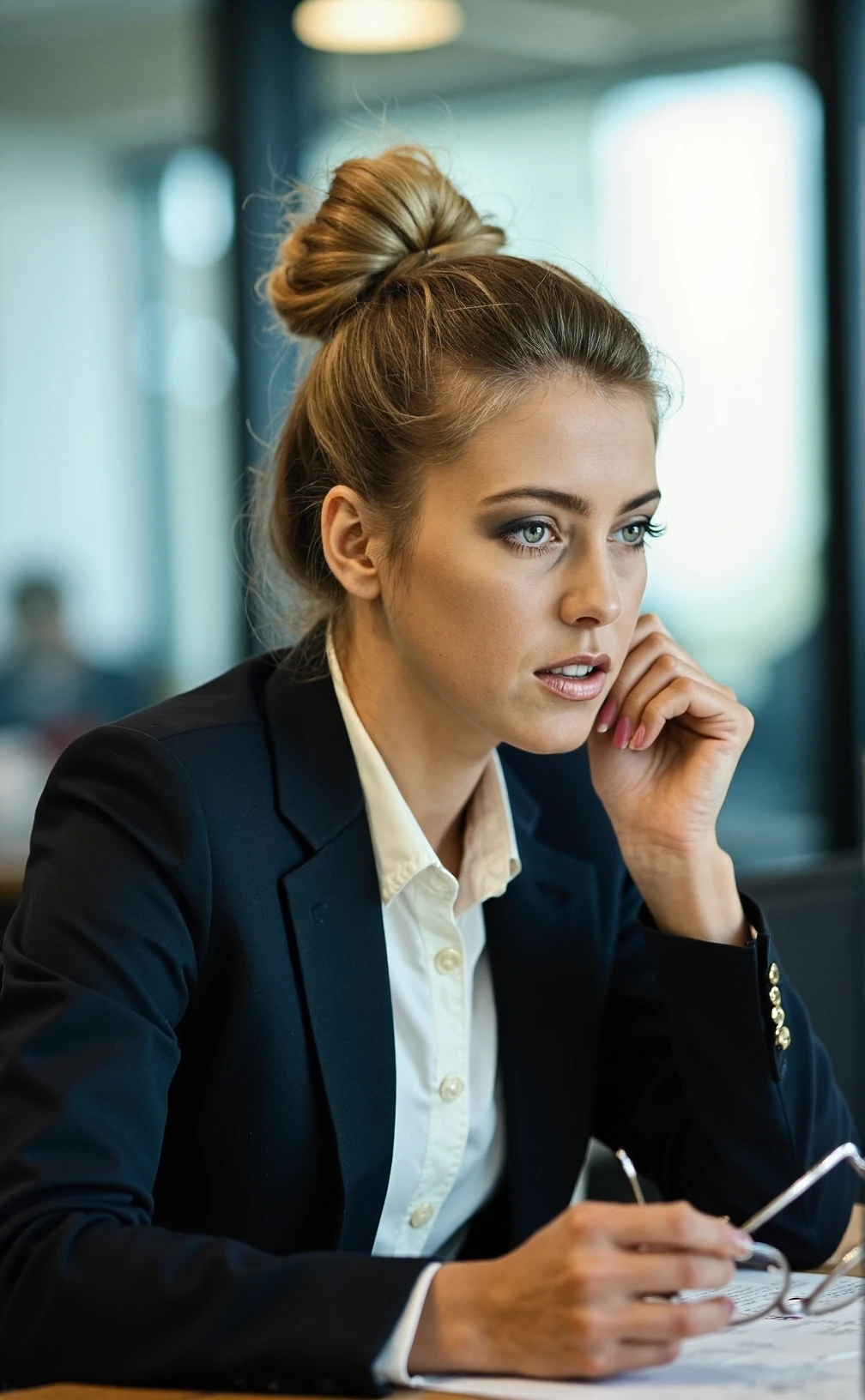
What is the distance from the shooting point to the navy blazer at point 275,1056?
1.04 metres

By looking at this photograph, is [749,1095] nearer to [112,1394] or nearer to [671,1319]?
[671,1319]

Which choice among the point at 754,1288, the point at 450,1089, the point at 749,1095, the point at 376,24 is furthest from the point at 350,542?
the point at 376,24

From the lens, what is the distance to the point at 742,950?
4.67 feet

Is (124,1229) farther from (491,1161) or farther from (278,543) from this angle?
(278,543)

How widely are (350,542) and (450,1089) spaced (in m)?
0.50

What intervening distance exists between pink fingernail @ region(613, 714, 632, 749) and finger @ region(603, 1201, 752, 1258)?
2.14 feet

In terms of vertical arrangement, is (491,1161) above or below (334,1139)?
below

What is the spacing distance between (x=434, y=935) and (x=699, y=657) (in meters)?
3.09

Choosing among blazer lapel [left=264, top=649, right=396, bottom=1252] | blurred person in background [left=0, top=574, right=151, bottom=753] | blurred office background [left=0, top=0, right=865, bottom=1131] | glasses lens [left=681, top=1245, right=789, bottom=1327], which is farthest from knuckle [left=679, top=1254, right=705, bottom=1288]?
blurred person in background [left=0, top=574, right=151, bottom=753]

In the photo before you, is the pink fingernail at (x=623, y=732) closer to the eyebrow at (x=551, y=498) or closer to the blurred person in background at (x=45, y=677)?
the eyebrow at (x=551, y=498)

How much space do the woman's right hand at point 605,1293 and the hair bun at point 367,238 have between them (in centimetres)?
90

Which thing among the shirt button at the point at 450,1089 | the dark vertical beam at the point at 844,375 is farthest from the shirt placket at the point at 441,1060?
the dark vertical beam at the point at 844,375

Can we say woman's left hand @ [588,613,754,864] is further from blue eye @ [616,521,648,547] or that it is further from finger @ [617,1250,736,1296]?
finger @ [617,1250,736,1296]

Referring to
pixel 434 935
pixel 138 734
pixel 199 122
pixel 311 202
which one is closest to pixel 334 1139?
pixel 434 935
